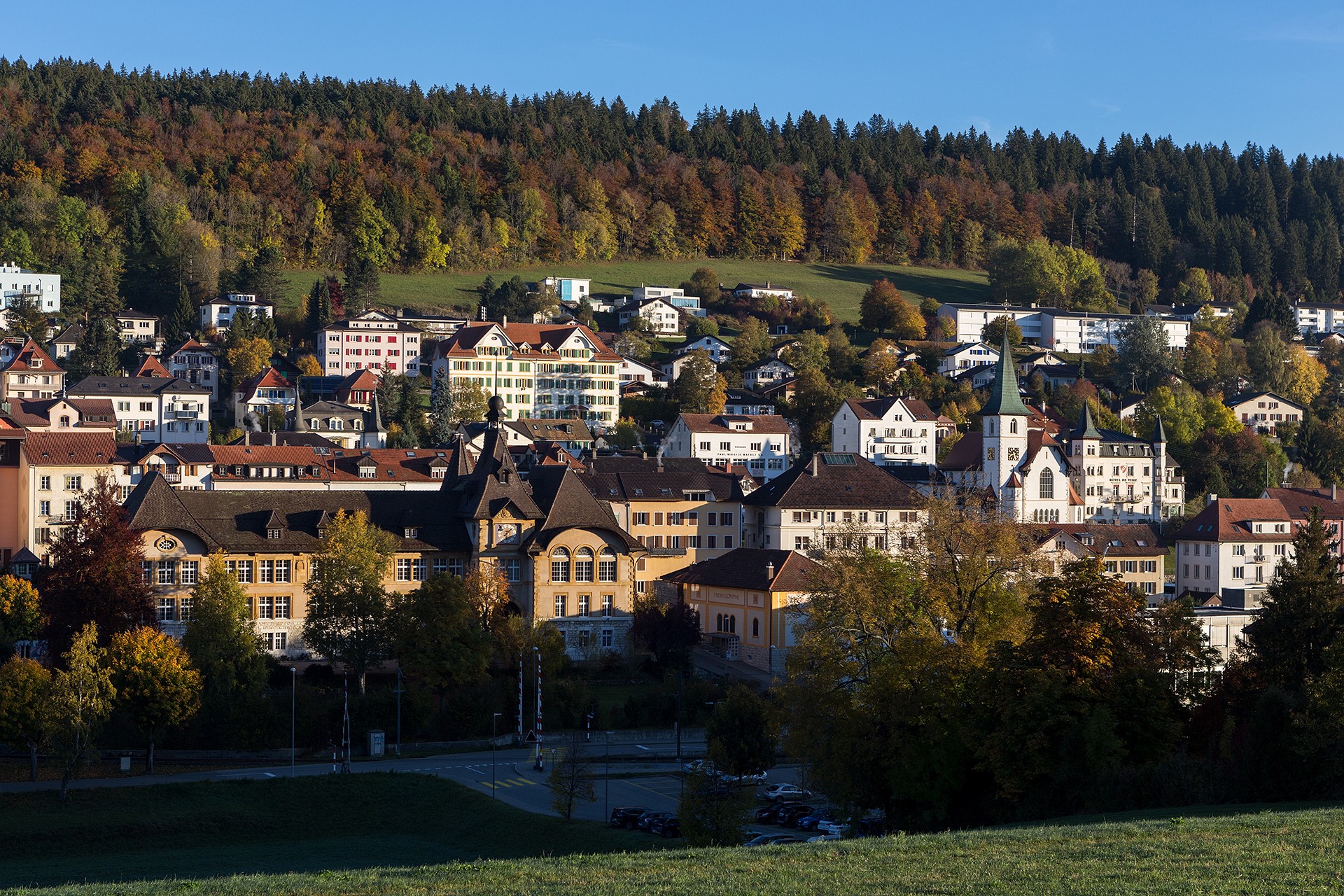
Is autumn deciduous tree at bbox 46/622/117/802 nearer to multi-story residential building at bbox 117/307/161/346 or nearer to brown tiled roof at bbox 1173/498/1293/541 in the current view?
brown tiled roof at bbox 1173/498/1293/541

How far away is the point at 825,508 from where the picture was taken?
9325 centimetres

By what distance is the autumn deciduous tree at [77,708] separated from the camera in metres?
54.0

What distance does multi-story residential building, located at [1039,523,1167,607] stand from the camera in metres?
95.4

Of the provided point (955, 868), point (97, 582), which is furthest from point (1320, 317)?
point (955, 868)

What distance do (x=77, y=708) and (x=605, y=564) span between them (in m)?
27.1

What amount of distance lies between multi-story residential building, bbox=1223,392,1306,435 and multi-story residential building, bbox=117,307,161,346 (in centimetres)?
9314

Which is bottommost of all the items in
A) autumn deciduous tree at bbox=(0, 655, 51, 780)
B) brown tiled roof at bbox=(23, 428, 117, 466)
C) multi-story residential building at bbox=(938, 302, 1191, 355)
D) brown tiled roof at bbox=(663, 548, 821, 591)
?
autumn deciduous tree at bbox=(0, 655, 51, 780)

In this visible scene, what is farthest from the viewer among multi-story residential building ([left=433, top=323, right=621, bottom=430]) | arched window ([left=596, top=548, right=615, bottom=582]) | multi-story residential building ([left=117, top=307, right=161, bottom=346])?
multi-story residential building ([left=117, top=307, right=161, bottom=346])

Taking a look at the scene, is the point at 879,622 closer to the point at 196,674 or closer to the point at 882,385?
the point at 196,674

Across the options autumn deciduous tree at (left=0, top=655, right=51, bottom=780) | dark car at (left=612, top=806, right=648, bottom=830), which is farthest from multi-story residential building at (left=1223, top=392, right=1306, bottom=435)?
autumn deciduous tree at (left=0, top=655, right=51, bottom=780)

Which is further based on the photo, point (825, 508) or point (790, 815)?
point (825, 508)

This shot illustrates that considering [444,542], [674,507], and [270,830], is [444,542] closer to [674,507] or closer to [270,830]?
[674,507]

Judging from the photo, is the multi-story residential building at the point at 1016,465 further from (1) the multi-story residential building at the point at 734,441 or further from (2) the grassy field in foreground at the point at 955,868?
(2) the grassy field in foreground at the point at 955,868

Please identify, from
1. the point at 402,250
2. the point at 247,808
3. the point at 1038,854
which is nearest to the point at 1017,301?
the point at 402,250
